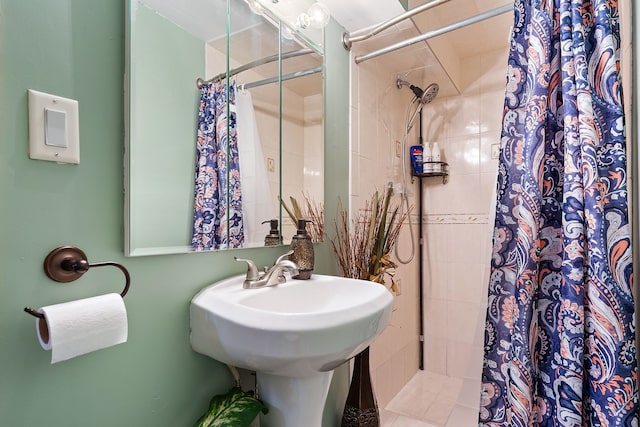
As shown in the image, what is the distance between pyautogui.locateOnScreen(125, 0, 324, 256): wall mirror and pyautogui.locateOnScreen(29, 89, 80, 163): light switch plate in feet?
0.36

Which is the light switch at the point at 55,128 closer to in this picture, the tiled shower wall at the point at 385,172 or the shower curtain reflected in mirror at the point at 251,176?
the shower curtain reflected in mirror at the point at 251,176

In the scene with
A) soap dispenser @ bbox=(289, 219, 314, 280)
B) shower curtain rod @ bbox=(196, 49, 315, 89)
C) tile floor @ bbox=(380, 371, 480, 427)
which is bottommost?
tile floor @ bbox=(380, 371, 480, 427)

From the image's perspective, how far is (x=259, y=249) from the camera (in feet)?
3.97

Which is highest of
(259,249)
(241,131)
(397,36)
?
(397,36)

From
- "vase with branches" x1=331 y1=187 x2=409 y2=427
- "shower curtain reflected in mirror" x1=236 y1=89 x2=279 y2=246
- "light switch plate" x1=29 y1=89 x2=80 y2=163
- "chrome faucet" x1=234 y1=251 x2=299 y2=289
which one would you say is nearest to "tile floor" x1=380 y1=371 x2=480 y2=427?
"vase with branches" x1=331 y1=187 x2=409 y2=427

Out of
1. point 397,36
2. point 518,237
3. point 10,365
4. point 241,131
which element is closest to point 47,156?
point 10,365

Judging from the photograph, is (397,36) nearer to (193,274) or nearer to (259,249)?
(259,249)

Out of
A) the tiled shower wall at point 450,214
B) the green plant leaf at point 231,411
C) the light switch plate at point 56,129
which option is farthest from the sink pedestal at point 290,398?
the tiled shower wall at point 450,214

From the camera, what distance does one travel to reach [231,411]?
35.2 inches

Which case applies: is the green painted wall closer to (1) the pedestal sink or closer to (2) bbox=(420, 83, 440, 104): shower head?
(1) the pedestal sink

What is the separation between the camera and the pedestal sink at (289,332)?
2.54ft

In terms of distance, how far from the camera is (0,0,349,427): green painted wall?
0.64 meters

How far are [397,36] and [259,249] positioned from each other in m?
1.25

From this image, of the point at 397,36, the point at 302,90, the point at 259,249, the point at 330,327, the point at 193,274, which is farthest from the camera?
the point at 397,36
